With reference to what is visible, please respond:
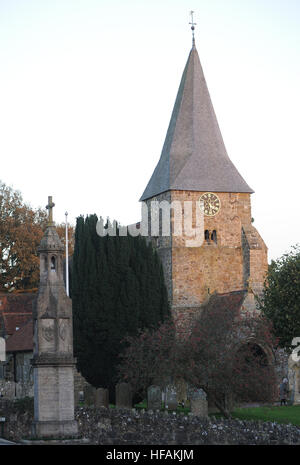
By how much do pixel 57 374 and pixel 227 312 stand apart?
33.7 feet

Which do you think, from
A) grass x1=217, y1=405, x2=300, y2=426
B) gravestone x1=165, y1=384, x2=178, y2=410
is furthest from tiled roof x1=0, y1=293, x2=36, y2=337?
grass x1=217, y1=405, x2=300, y2=426

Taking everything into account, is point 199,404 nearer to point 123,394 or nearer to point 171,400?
point 123,394

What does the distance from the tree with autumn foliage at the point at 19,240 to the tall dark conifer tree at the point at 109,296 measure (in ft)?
49.7

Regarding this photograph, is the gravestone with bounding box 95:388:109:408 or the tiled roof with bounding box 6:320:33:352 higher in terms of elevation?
the tiled roof with bounding box 6:320:33:352

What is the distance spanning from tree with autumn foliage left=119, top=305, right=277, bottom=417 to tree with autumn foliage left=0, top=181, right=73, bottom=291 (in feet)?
77.5

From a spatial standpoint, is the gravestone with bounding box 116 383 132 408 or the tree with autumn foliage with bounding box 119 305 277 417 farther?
the gravestone with bounding box 116 383 132 408

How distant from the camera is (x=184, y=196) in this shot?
48.0 metres

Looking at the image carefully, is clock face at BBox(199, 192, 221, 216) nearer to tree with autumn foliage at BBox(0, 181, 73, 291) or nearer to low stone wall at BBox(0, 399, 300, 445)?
tree with autumn foliage at BBox(0, 181, 73, 291)

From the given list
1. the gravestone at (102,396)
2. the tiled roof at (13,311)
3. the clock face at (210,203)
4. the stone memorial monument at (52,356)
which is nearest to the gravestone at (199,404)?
the gravestone at (102,396)

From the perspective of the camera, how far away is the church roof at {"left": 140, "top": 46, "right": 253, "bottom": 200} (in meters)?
48.6

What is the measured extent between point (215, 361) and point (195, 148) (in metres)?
23.3

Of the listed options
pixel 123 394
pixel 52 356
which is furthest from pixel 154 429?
pixel 123 394
